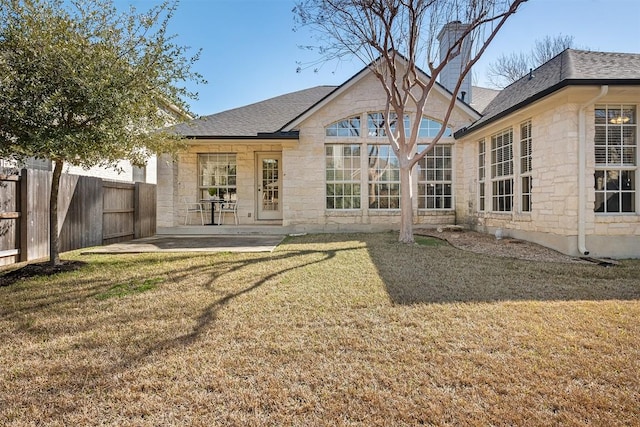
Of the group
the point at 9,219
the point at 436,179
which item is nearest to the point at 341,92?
the point at 436,179

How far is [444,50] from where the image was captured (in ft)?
36.9

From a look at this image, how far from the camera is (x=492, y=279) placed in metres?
4.84

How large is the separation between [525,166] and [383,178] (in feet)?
13.1

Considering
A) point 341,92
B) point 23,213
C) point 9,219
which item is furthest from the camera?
point 341,92

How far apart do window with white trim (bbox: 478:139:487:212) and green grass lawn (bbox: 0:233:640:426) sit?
5000mm

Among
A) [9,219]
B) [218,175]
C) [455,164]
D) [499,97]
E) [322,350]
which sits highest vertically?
[499,97]

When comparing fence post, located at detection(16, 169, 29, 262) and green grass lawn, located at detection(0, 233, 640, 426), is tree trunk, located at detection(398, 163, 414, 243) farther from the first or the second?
fence post, located at detection(16, 169, 29, 262)

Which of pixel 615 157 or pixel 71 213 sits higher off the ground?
pixel 615 157

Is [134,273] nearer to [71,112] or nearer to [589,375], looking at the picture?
Answer: [71,112]

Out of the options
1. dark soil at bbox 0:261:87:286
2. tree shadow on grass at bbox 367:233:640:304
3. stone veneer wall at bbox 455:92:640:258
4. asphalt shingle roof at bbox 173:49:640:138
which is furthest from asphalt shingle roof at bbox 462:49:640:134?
dark soil at bbox 0:261:87:286

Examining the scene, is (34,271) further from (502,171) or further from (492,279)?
(502,171)

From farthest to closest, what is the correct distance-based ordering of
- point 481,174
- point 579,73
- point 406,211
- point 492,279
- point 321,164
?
point 321,164 < point 481,174 < point 406,211 < point 579,73 < point 492,279

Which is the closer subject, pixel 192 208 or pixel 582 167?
pixel 582 167

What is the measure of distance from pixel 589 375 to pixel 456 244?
5.86 metres
